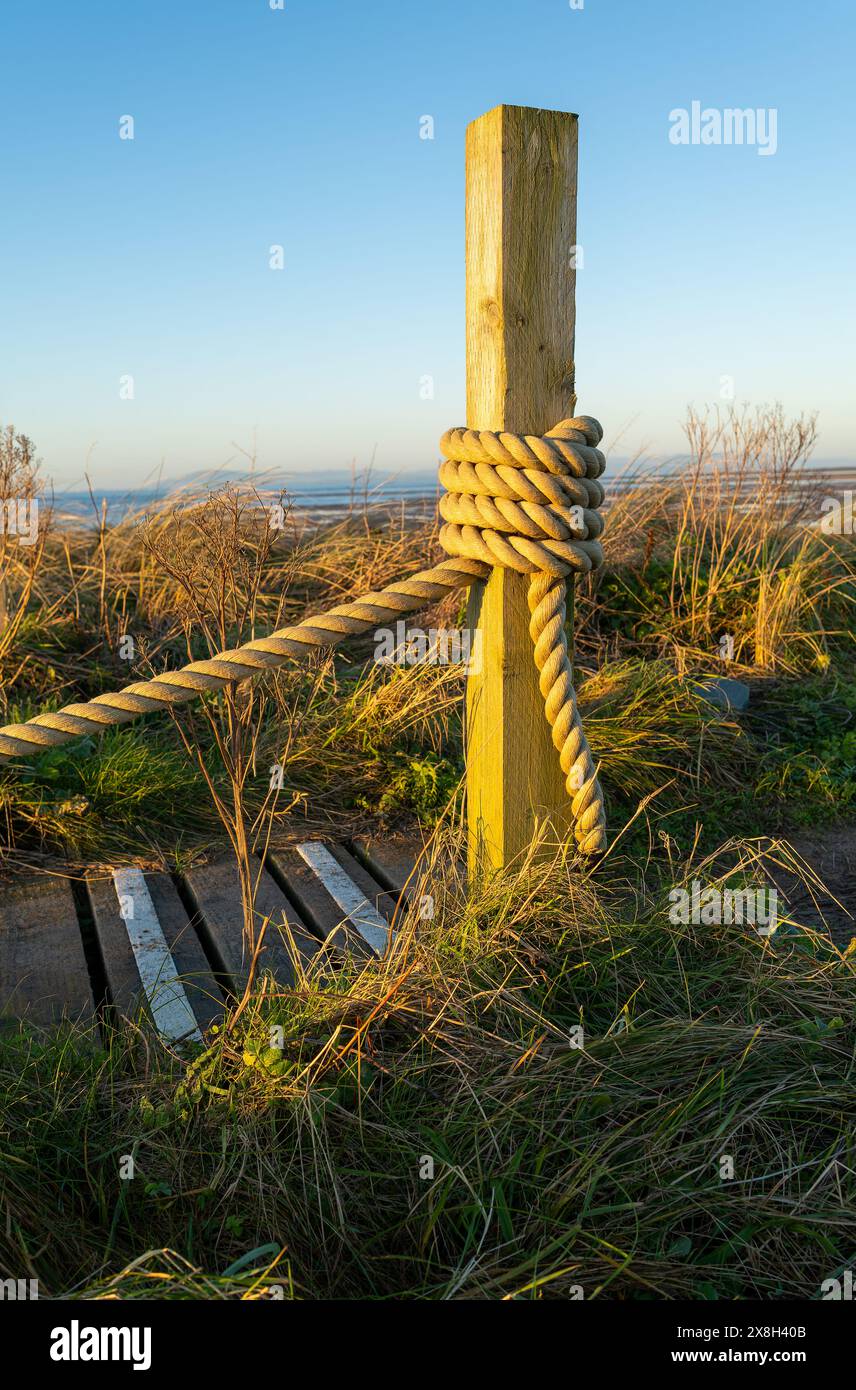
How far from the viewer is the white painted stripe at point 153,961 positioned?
103 inches

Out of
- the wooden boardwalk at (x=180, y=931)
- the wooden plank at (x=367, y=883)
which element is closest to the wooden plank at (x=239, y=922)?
the wooden boardwalk at (x=180, y=931)

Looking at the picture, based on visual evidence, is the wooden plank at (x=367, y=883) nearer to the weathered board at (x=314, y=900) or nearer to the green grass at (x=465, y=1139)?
the weathered board at (x=314, y=900)

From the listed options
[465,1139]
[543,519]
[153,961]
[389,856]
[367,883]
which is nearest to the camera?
[465,1139]

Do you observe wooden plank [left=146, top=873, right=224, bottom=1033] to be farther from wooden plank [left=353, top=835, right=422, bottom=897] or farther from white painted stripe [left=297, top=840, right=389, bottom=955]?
wooden plank [left=353, top=835, right=422, bottom=897]

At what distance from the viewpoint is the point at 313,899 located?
339cm

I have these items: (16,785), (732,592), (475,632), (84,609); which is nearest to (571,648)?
(475,632)

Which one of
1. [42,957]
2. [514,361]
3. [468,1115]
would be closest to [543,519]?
[514,361]

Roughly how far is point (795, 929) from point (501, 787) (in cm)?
100

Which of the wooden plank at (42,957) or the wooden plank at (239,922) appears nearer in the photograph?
the wooden plank at (42,957)

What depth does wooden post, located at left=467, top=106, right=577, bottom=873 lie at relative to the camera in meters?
2.62

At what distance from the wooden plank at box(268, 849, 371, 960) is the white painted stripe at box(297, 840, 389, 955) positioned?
0.7 inches

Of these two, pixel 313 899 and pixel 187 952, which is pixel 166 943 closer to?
pixel 187 952

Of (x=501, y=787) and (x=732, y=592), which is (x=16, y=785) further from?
(x=732, y=592)

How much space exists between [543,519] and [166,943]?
153cm
